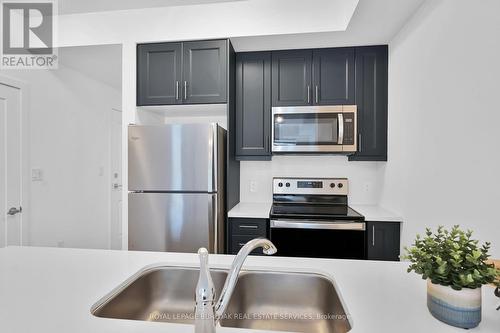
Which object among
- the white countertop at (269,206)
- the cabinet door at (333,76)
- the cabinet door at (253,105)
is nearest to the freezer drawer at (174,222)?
the white countertop at (269,206)

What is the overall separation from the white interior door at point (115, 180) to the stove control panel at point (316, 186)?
2.45 meters

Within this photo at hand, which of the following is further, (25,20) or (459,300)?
(25,20)

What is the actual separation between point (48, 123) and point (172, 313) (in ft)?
8.81

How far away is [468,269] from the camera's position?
646 mm

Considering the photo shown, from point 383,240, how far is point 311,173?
923 millimetres

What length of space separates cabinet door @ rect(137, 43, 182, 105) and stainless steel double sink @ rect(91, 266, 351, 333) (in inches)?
67.4

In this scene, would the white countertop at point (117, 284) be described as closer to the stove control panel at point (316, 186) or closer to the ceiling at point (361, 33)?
the stove control panel at point (316, 186)

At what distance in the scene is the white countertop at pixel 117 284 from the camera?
673 mm

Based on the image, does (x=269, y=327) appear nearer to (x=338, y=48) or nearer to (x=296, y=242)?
(x=296, y=242)

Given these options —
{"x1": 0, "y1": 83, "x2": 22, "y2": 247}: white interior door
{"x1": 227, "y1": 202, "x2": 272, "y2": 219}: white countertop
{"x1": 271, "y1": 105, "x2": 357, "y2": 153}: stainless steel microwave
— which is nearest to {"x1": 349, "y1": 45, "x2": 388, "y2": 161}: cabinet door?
{"x1": 271, "y1": 105, "x2": 357, "y2": 153}: stainless steel microwave

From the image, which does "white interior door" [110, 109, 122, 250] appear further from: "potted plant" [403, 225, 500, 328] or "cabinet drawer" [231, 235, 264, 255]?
"potted plant" [403, 225, 500, 328]

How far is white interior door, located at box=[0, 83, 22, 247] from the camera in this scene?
225 cm

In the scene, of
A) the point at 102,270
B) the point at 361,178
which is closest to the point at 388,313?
the point at 102,270

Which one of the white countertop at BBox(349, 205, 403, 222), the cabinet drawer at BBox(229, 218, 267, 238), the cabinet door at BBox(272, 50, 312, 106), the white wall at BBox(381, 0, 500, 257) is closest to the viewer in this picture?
the white wall at BBox(381, 0, 500, 257)
